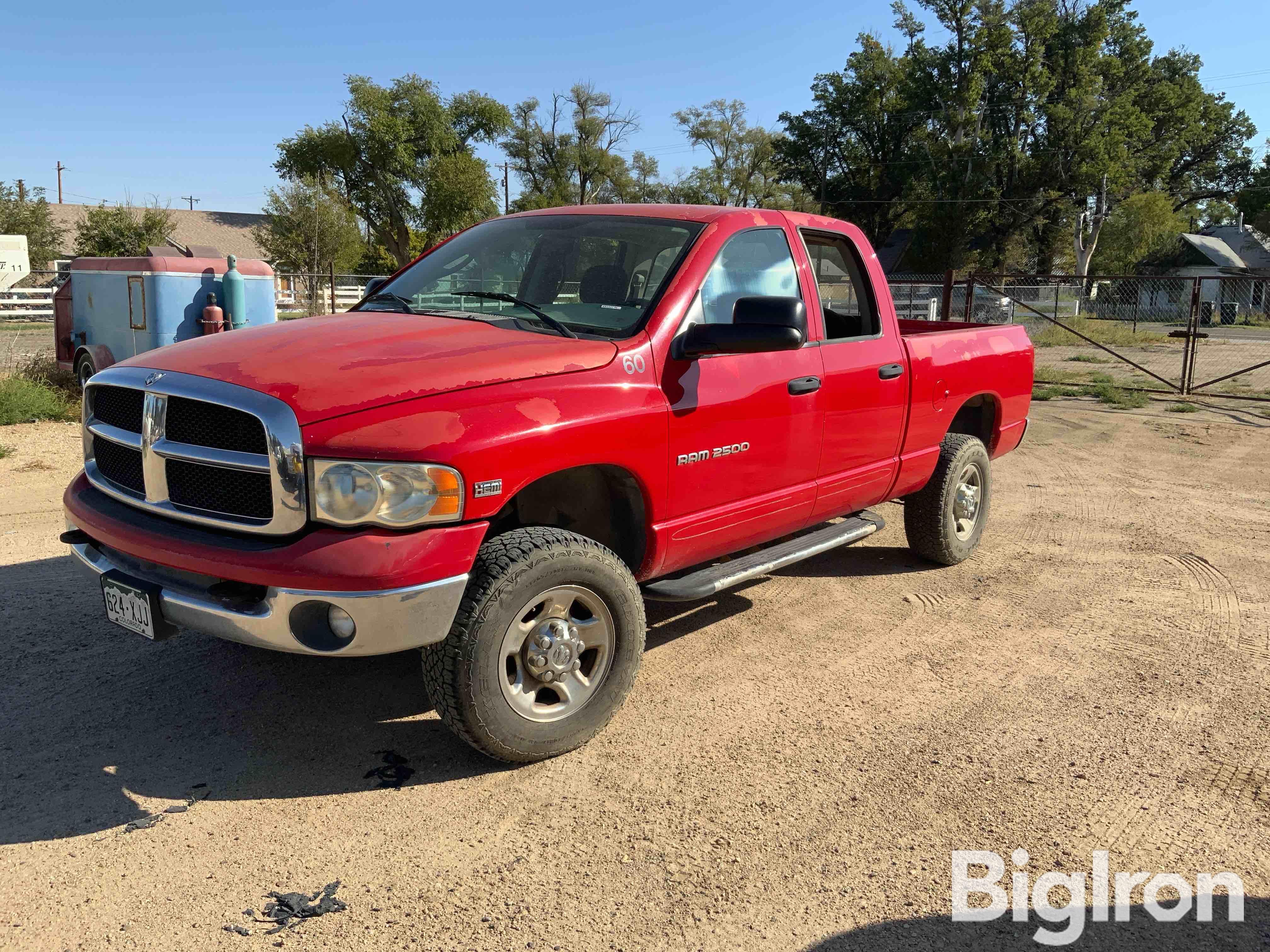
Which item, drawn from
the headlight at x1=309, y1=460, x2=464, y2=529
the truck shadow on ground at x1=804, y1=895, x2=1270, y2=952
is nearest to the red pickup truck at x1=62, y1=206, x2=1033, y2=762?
the headlight at x1=309, y1=460, x2=464, y2=529

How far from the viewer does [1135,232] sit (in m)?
53.6

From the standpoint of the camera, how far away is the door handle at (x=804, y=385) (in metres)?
4.42

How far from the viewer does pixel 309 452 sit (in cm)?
304

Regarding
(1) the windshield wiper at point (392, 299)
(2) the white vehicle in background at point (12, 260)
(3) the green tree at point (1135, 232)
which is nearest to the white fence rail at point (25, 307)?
(2) the white vehicle in background at point (12, 260)

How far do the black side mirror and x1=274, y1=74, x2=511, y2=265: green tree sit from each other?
5455 cm

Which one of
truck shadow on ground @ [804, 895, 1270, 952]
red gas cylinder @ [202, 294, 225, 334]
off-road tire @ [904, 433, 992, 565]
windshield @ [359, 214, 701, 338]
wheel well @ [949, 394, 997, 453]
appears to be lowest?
truck shadow on ground @ [804, 895, 1270, 952]

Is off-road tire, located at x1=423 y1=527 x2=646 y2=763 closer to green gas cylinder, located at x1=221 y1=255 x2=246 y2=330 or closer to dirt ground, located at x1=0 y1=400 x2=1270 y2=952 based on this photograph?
A: dirt ground, located at x1=0 y1=400 x2=1270 y2=952

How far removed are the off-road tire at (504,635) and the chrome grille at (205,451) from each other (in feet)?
2.00

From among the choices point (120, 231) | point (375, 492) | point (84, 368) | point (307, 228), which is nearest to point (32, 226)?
point (120, 231)

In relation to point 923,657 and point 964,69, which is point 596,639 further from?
point 964,69

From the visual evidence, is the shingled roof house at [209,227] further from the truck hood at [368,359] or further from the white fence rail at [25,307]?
the truck hood at [368,359]

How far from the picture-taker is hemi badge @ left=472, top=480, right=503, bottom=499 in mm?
3197

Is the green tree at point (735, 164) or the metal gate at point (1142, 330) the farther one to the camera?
the green tree at point (735, 164)

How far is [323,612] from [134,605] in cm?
73
